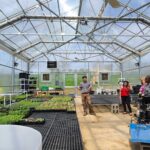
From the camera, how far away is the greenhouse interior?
17.9 feet

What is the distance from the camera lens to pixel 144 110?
686cm

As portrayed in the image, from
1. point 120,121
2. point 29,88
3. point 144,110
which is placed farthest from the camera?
point 29,88

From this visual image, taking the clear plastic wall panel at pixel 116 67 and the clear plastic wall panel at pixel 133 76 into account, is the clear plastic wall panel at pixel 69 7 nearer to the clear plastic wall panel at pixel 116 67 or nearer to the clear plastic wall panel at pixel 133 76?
the clear plastic wall panel at pixel 133 76

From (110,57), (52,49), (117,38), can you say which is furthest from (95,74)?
(117,38)

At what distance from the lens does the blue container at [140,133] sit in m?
4.37

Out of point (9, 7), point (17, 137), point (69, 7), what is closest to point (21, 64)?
point (69, 7)

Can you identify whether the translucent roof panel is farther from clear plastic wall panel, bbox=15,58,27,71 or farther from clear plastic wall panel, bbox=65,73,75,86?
clear plastic wall panel, bbox=65,73,75,86

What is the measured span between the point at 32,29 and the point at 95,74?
373 inches

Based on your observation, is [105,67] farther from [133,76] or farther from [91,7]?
[91,7]

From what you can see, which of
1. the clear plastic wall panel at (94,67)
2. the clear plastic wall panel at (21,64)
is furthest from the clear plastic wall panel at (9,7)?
the clear plastic wall panel at (94,67)

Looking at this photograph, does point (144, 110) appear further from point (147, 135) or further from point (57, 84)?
point (57, 84)

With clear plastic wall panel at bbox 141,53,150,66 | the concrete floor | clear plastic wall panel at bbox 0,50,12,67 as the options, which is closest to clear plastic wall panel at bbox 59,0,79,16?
clear plastic wall panel at bbox 0,50,12,67

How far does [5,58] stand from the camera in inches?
603

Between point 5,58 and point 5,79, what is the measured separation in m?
1.16
